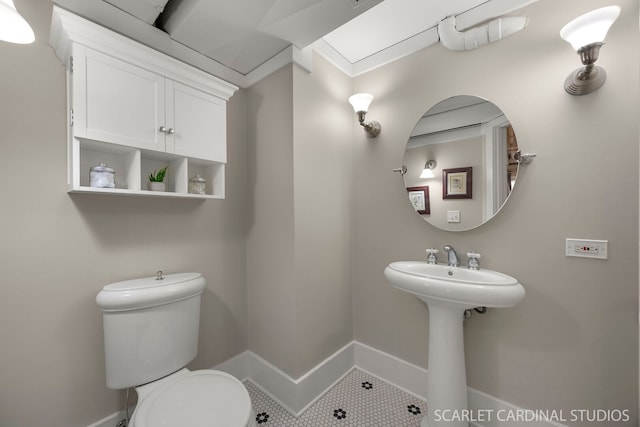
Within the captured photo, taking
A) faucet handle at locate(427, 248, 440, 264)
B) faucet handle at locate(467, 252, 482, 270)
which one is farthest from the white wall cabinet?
faucet handle at locate(467, 252, 482, 270)

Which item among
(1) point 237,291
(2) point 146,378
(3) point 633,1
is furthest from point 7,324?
(3) point 633,1

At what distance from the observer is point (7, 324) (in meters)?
1.07

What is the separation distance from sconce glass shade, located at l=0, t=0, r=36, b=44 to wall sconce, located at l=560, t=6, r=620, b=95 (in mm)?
1875

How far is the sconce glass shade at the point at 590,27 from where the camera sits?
972 mm

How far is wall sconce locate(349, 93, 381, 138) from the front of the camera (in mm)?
1742

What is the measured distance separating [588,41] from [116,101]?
6.77 feet

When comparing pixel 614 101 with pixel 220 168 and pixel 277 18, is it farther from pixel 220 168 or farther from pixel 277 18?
pixel 220 168

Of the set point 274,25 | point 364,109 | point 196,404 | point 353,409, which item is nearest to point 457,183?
point 364,109

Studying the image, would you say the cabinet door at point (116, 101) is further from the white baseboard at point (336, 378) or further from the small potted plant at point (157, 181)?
the white baseboard at point (336, 378)

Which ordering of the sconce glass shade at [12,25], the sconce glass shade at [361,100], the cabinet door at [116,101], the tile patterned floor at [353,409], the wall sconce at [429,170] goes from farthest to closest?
the sconce glass shade at [361,100], the wall sconce at [429,170], the tile patterned floor at [353,409], the cabinet door at [116,101], the sconce glass shade at [12,25]

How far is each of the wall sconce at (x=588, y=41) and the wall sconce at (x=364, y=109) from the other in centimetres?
98

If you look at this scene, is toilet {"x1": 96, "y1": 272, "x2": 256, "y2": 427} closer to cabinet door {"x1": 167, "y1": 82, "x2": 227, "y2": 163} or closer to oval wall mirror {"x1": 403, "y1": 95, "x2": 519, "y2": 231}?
cabinet door {"x1": 167, "y1": 82, "x2": 227, "y2": 163}

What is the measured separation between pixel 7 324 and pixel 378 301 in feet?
6.44

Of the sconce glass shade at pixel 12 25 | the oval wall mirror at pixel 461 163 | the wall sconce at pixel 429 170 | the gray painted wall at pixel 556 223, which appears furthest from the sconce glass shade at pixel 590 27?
the sconce glass shade at pixel 12 25
